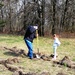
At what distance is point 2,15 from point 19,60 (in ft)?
123

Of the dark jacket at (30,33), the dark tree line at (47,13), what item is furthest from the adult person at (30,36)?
the dark tree line at (47,13)

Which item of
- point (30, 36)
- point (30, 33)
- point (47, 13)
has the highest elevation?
point (30, 33)

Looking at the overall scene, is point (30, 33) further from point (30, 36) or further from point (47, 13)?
point (47, 13)

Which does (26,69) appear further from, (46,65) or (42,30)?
(42,30)

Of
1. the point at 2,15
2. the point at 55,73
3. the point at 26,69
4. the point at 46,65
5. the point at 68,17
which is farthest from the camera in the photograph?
the point at 2,15

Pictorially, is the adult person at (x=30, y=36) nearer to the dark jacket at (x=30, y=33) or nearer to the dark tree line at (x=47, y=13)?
the dark jacket at (x=30, y=33)

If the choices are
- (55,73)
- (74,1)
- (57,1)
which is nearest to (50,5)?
(57,1)

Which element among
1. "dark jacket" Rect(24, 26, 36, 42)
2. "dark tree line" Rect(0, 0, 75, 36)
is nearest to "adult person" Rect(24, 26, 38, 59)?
"dark jacket" Rect(24, 26, 36, 42)

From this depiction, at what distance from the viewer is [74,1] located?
3161 cm

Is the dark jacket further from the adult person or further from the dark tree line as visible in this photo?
the dark tree line

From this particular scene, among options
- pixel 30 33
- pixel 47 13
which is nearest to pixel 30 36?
pixel 30 33

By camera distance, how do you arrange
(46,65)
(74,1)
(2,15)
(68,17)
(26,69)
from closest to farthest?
(26,69), (46,65), (74,1), (68,17), (2,15)

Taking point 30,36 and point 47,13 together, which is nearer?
point 30,36

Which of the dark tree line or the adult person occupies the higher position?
the adult person
